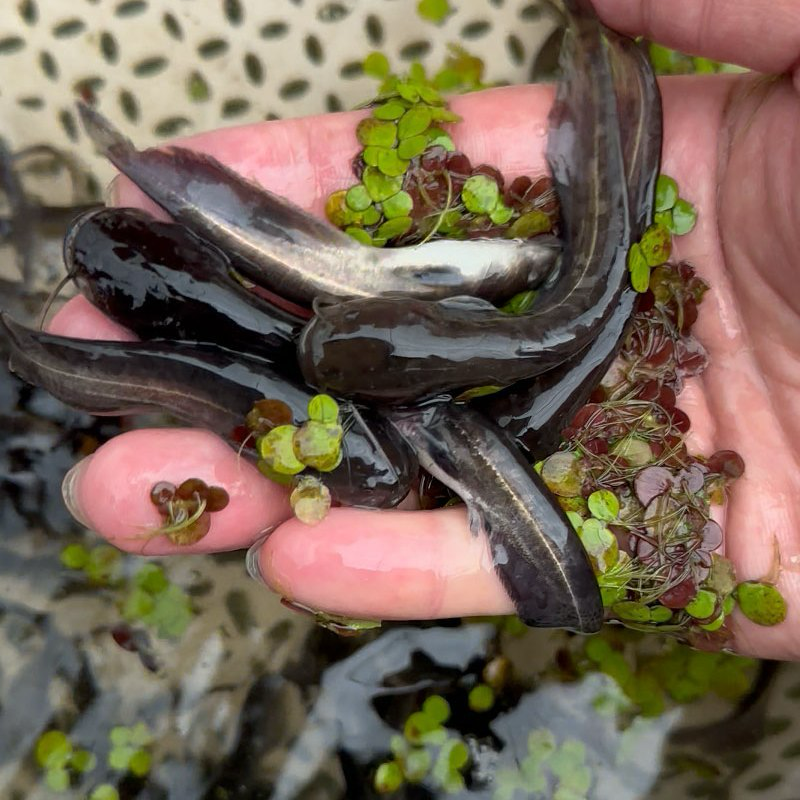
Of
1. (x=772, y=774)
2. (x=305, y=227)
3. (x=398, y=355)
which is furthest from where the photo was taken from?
(x=772, y=774)

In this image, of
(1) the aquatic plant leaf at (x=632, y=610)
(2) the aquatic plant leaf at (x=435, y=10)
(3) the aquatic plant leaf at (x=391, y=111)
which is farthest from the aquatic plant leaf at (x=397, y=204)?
(1) the aquatic plant leaf at (x=632, y=610)

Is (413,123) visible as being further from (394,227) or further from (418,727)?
(418,727)

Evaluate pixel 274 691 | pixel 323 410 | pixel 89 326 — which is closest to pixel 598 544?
pixel 323 410

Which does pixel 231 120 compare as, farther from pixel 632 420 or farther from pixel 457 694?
pixel 457 694

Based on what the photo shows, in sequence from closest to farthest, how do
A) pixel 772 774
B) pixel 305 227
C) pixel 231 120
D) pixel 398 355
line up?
pixel 398 355 < pixel 305 227 < pixel 772 774 < pixel 231 120

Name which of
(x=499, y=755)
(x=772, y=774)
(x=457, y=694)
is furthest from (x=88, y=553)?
(x=772, y=774)

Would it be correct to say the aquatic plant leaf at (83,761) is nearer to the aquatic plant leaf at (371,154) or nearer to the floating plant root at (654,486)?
the floating plant root at (654,486)
